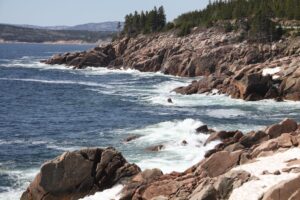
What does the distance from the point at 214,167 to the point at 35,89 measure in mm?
77385

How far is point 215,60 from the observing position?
114312 mm

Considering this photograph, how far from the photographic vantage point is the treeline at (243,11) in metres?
134

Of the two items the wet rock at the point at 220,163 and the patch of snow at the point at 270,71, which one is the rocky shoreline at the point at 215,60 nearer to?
the patch of snow at the point at 270,71

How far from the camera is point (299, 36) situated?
357 feet

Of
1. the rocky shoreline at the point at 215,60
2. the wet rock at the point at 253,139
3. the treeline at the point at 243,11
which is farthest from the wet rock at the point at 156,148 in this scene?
the treeline at the point at 243,11

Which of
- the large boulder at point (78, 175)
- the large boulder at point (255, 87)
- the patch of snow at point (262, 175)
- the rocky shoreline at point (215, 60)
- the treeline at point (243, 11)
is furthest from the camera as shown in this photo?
the treeline at point (243, 11)

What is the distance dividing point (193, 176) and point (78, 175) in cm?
743

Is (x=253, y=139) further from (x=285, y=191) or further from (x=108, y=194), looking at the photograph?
(x=285, y=191)

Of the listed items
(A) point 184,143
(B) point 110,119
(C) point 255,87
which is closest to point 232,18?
(C) point 255,87

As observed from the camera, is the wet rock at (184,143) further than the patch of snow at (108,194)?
Yes

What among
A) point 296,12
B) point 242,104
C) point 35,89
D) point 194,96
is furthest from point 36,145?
point 296,12

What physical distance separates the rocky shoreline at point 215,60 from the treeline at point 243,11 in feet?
37.0

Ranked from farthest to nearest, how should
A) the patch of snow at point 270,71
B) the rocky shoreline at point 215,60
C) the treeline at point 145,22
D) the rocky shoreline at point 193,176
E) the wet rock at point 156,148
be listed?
the treeline at point 145,22 → the patch of snow at point 270,71 → the rocky shoreline at point 215,60 → the wet rock at point 156,148 → the rocky shoreline at point 193,176

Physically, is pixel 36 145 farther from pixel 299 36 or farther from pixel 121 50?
pixel 121 50
